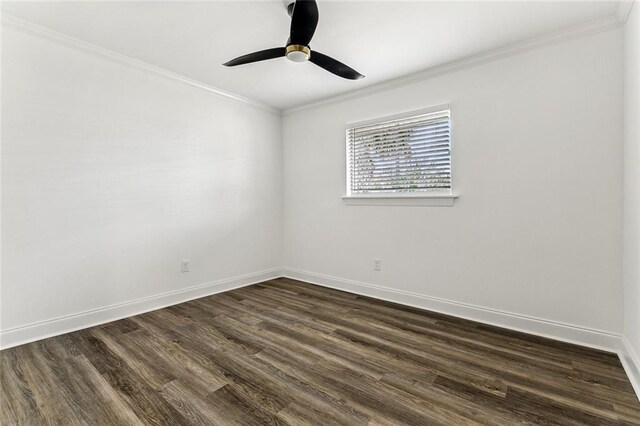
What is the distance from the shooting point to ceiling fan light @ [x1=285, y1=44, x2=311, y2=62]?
6.30 ft

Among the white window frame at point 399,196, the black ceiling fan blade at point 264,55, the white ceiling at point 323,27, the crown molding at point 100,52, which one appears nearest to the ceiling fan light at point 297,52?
the black ceiling fan blade at point 264,55

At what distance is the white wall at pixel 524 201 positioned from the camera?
2.13 metres

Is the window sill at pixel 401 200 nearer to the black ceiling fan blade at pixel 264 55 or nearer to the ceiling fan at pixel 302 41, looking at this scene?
the ceiling fan at pixel 302 41

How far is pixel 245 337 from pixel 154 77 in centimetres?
263

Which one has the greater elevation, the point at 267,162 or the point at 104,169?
the point at 267,162

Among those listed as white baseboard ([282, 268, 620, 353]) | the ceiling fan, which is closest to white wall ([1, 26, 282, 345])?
the ceiling fan

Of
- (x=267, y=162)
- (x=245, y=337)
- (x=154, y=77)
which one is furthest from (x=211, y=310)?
(x=154, y=77)

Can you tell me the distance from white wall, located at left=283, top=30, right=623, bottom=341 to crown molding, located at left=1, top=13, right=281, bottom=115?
179 centimetres

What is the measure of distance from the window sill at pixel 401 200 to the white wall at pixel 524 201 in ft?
0.20

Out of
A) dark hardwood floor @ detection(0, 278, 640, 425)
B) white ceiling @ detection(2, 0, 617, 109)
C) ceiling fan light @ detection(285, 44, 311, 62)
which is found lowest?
dark hardwood floor @ detection(0, 278, 640, 425)

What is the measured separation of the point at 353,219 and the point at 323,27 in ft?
6.57

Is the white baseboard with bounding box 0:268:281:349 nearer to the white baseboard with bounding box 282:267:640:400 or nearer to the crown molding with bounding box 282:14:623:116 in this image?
the white baseboard with bounding box 282:267:640:400

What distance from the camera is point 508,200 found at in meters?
2.49

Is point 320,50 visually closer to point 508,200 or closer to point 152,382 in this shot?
point 508,200
